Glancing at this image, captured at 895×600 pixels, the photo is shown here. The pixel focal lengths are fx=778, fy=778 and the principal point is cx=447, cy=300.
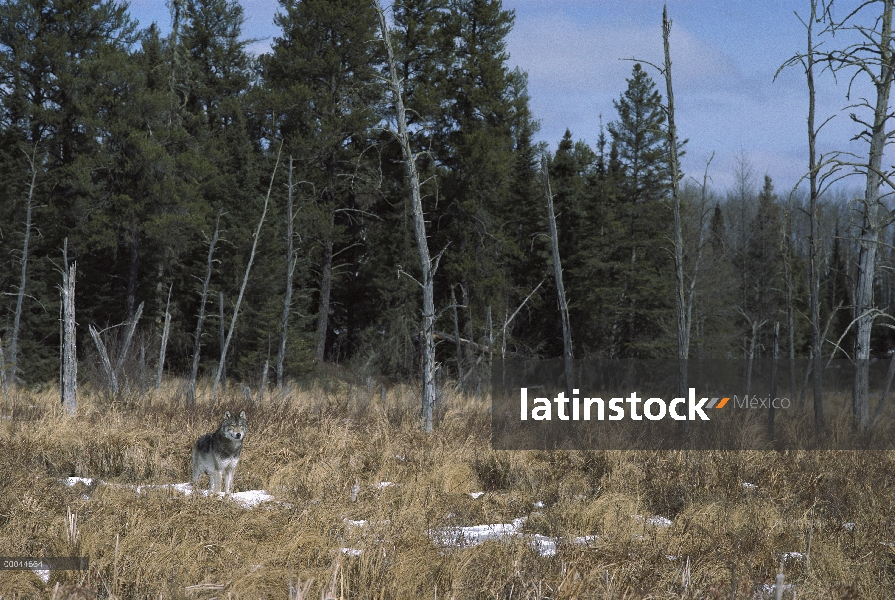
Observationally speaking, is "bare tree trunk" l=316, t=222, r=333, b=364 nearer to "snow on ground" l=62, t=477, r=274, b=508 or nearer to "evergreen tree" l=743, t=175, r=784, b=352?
"evergreen tree" l=743, t=175, r=784, b=352

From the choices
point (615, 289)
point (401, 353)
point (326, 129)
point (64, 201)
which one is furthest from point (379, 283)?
point (64, 201)

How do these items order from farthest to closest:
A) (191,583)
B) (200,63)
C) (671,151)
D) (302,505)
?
(200,63) < (671,151) < (302,505) < (191,583)

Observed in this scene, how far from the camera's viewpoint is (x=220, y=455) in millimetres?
6906

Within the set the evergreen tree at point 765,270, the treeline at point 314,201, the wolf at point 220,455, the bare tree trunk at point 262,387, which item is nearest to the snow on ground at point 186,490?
the wolf at point 220,455

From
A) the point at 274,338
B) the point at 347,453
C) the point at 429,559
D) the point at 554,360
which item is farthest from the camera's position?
the point at 554,360

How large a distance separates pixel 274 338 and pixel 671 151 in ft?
52.7

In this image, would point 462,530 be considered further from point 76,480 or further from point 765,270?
point 765,270

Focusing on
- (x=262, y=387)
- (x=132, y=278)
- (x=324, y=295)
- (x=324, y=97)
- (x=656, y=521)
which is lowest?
(x=656, y=521)

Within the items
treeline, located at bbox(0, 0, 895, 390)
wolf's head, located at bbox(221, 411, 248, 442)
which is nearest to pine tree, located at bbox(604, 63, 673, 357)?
treeline, located at bbox(0, 0, 895, 390)

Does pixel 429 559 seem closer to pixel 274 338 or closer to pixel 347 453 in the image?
pixel 347 453

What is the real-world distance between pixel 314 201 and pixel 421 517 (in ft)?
68.8

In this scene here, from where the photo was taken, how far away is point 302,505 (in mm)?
6094

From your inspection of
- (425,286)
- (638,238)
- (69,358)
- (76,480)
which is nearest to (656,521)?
(76,480)

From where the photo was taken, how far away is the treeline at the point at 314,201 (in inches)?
971
